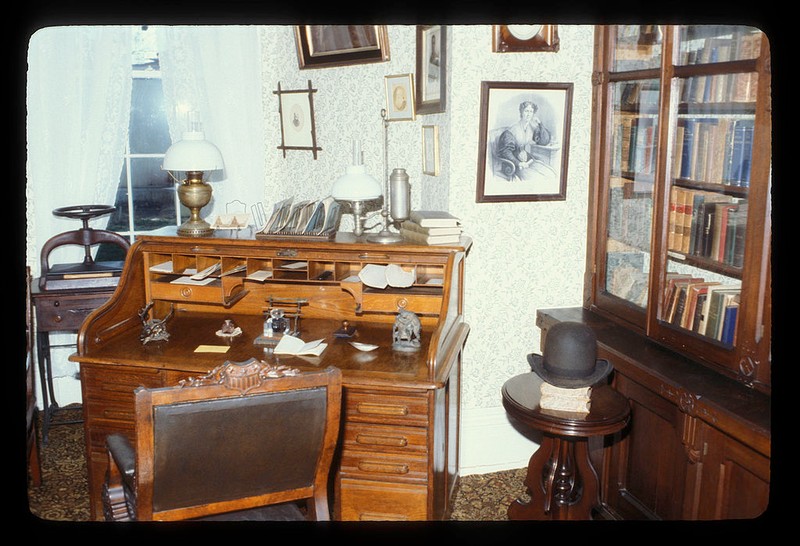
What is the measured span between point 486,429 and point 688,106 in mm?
1906

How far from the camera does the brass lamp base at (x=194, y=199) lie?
349cm

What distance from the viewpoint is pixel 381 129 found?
13.9 feet

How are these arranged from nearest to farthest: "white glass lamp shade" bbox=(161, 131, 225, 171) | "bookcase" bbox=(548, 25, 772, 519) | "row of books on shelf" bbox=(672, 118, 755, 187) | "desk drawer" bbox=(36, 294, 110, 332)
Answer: "bookcase" bbox=(548, 25, 772, 519)
"row of books on shelf" bbox=(672, 118, 755, 187)
"white glass lamp shade" bbox=(161, 131, 225, 171)
"desk drawer" bbox=(36, 294, 110, 332)

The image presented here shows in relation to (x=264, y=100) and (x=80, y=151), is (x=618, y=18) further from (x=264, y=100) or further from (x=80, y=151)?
(x=80, y=151)

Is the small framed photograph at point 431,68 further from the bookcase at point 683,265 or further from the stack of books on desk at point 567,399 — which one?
the stack of books on desk at point 567,399

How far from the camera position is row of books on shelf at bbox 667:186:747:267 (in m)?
2.72

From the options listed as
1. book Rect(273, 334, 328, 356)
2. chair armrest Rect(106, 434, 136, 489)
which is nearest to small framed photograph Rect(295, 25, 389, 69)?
book Rect(273, 334, 328, 356)

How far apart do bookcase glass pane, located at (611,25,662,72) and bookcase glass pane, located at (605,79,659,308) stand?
8cm

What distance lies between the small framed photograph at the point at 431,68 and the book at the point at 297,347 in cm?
132

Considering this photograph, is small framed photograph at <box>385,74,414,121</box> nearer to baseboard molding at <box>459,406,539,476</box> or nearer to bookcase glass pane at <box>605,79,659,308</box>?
bookcase glass pane at <box>605,79,659,308</box>

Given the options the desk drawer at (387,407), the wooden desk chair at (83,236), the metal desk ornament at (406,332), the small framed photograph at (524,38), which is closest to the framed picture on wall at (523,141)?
the small framed photograph at (524,38)

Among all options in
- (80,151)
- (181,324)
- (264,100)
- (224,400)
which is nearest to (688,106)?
(224,400)

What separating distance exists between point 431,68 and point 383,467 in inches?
77.9

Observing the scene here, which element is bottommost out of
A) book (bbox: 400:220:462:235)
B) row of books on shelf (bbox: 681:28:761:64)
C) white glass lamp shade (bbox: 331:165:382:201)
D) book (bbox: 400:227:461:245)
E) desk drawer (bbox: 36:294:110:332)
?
→ desk drawer (bbox: 36:294:110:332)
